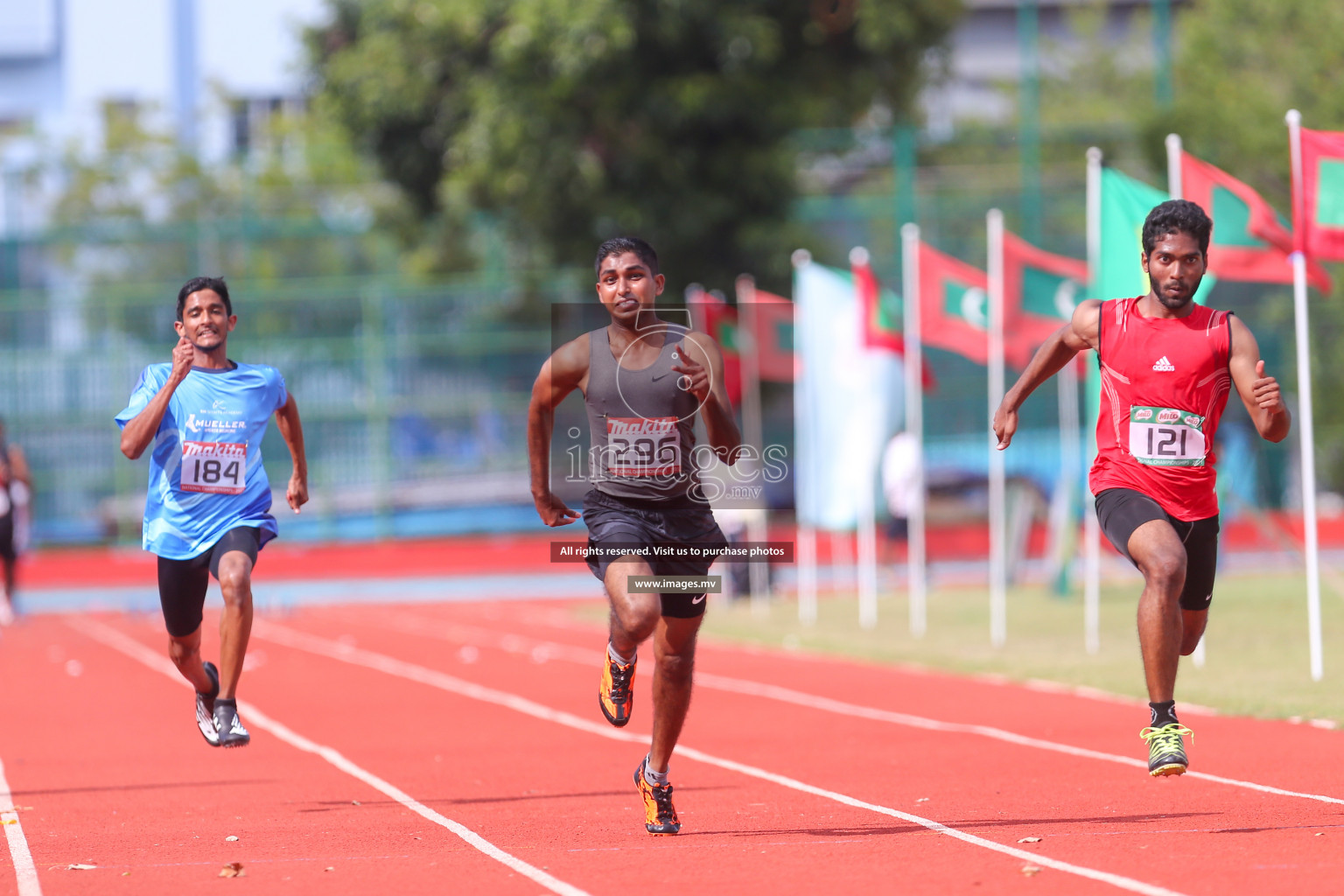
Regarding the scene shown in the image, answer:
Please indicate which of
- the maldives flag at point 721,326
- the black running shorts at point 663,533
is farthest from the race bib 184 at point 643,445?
the maldives flag at point 721,326

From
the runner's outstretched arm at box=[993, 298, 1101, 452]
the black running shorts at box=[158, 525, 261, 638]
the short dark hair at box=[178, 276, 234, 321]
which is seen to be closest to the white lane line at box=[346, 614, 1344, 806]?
the runner's outstretched arm at box=[993, 298, 1101, 452]

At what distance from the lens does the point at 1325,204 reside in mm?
11711

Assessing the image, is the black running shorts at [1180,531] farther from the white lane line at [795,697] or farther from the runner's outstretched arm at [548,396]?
the runner's outstretched arm at [548,396]

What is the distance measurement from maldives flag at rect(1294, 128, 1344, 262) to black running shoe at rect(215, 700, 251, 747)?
727cm

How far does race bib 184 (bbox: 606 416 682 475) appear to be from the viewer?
678 centimetres

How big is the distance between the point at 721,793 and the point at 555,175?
66.7 feet

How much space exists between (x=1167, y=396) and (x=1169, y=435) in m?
Answer: 0.15

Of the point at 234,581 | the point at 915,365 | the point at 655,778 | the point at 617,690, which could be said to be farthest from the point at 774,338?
the point at 655,778

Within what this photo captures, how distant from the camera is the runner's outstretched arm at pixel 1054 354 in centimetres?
726

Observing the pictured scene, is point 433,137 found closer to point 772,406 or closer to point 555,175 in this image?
point 555,175

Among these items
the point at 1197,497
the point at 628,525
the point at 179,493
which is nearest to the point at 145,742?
the point at 179,493

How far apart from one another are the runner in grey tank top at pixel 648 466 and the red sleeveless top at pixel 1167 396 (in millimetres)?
1533

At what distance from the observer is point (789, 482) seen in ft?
100

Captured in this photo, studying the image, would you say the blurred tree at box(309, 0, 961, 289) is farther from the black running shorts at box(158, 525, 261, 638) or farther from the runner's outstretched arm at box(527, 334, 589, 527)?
the runner's outstretched arm at box(527, 334, 589, 527)
